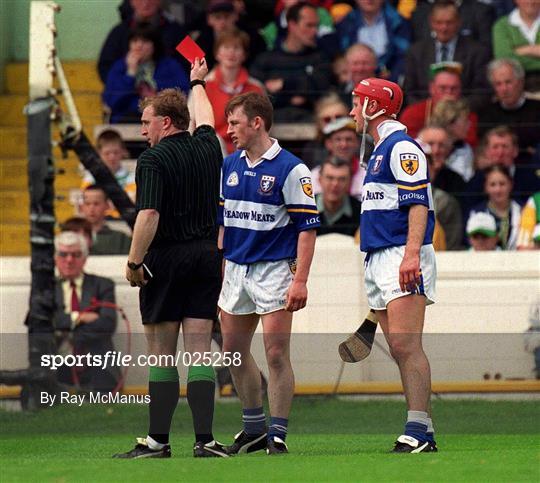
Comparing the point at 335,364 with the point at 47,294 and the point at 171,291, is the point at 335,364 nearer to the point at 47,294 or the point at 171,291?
the point at 47,294

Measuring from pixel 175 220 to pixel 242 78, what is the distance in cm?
673

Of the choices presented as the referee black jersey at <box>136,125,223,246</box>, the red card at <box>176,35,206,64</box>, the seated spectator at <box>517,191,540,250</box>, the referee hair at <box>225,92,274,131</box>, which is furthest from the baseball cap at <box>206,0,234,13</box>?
the referee black jersey at <box>136,125,223,246</box>

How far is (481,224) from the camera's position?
530 inches

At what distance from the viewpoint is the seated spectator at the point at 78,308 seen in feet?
41.9

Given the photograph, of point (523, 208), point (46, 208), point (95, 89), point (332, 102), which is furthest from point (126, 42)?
point (523, 208)

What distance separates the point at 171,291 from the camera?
857 cm

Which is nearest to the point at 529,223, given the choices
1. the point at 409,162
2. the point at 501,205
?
the point at 501,205

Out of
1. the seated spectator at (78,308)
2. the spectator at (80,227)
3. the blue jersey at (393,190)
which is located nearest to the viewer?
the blue jersey at (393,190)

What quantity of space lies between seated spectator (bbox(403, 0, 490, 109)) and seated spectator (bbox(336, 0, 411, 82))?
1.90 feet

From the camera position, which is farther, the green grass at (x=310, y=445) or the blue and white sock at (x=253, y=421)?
the blue and white sock at (x=253, y=421)

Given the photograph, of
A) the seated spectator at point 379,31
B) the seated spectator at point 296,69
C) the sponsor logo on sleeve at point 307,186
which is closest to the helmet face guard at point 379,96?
the sponsor logo on sleeve at point 307,186

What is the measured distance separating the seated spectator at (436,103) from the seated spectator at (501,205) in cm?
103

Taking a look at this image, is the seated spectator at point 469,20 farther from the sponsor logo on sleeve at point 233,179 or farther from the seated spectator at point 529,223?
the sponsor logo on sleeve at point 233,179

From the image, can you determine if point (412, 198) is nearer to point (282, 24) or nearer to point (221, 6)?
point (221, 6)
